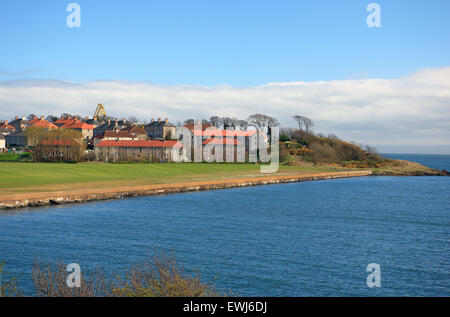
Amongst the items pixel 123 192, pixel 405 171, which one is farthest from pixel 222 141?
pixel 123 192

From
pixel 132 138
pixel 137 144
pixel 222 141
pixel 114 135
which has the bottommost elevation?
pixel 137 144

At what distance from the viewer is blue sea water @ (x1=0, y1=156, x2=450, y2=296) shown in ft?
68.6

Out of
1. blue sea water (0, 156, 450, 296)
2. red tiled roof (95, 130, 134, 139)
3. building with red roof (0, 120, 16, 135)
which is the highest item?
building with red roof (0, 120, 16, 135)

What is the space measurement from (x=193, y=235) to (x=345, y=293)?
1360 cm

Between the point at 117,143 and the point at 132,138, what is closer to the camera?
the point at 117,143

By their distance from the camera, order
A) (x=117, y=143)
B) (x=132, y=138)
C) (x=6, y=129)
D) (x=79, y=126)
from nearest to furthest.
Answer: (x=117, y=143), (x=132, y=138), (x=6, y=129), (x=79, y=126)

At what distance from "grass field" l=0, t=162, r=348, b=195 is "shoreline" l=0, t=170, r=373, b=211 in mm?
3521

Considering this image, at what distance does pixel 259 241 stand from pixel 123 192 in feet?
87.7

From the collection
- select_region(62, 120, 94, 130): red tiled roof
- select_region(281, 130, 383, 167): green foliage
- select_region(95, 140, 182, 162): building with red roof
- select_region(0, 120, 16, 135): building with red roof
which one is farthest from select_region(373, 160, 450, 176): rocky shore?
select_region(0, 120, 16, 135): building with red roof

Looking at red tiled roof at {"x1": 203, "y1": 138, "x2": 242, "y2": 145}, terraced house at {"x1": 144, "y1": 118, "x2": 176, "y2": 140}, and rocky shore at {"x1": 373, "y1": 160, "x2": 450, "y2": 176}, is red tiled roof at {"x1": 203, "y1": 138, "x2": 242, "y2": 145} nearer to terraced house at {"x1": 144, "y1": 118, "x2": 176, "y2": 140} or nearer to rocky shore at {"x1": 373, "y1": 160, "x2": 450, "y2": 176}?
terraced house at {"x1": 144, "y1": 118, "x2": 176, "y2": 140}

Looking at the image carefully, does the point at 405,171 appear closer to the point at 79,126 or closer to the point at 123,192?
the point at 123,192

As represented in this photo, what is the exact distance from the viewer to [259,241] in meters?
29.4

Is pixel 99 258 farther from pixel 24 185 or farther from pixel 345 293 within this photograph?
pixel 24 185

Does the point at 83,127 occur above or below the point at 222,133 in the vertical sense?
above
